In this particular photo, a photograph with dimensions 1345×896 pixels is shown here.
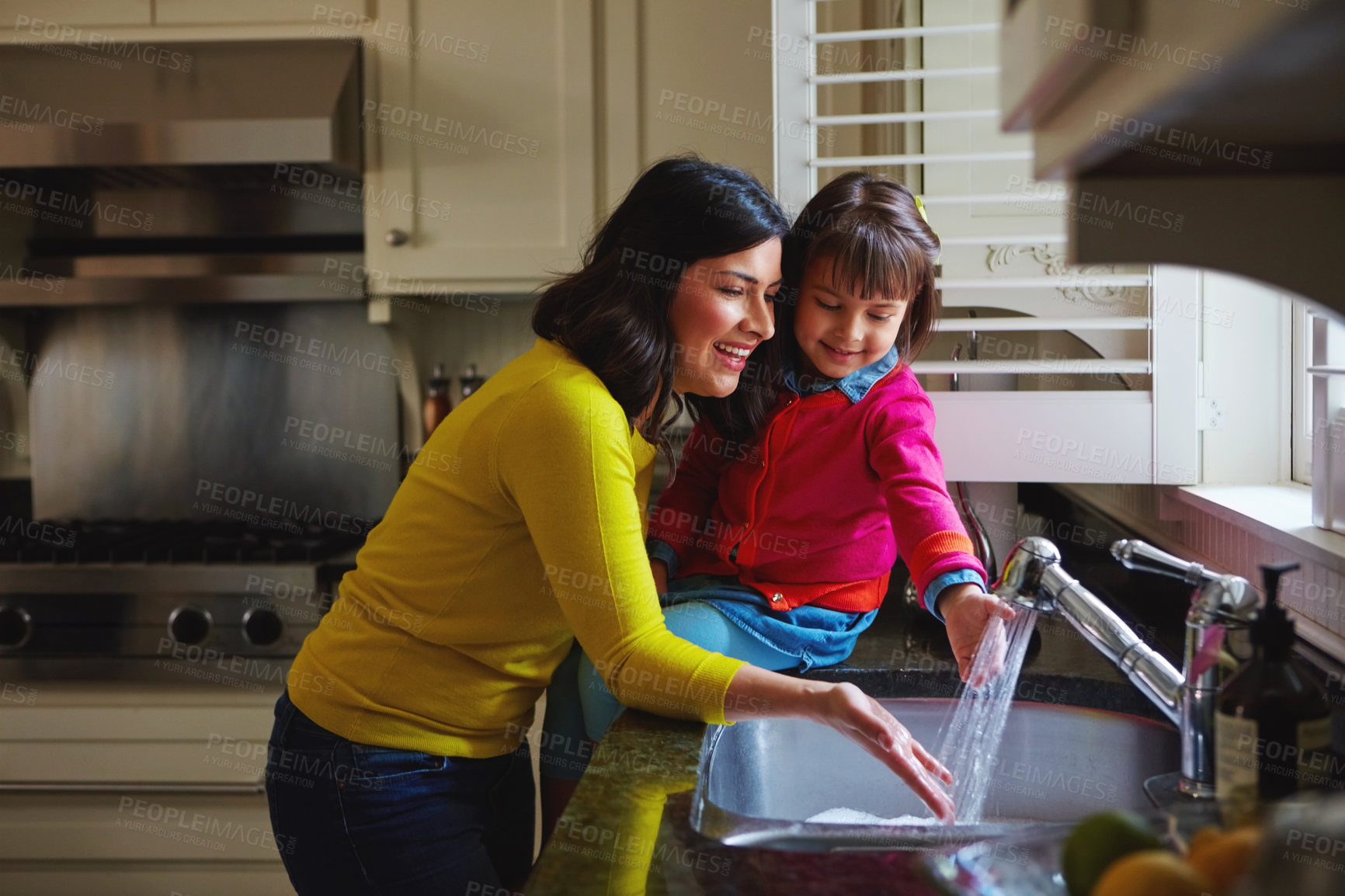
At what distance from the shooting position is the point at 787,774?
113cm

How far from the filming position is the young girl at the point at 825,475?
118cm

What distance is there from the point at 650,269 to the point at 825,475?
34 centimetres

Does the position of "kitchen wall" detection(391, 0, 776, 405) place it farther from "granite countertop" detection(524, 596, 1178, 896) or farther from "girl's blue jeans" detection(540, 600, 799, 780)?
"granite countertop" detection(524, 596, 1178, 896)

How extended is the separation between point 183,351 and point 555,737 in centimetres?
177

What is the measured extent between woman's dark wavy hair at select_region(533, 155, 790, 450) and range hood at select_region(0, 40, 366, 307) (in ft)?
3.54

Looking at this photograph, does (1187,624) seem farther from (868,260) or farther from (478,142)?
(478,142)

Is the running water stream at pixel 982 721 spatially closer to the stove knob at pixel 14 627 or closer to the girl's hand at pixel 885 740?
the girl's hand at pixel 885 740

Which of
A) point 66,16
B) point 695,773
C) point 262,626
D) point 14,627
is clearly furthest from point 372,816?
point 66,16

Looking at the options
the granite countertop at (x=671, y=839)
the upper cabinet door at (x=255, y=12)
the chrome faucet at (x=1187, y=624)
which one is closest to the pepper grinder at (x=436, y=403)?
the upper cabinet door at (x=255, y=12)

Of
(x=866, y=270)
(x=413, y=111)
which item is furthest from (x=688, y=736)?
(x=413, y=111)

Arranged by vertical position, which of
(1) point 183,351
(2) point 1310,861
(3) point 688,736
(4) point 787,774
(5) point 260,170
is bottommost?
(4) point 787,774

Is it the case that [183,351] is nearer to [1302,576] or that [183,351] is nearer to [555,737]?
[555,737]

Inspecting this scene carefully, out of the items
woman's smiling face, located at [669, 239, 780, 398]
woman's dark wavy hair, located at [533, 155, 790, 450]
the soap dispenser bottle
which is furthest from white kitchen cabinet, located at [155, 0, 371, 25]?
the soap dispenser bottle

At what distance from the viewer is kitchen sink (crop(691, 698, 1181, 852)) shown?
1.04 m
